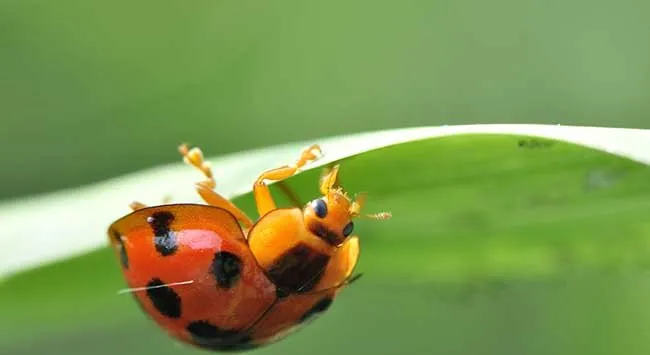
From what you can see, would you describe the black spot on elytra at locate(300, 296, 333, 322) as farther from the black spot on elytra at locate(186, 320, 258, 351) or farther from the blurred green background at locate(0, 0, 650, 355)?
the blurred green background at locate(0, 0, 650, 355)

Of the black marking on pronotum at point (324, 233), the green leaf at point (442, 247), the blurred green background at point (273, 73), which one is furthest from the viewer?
the blurred green background at point (273, 73)

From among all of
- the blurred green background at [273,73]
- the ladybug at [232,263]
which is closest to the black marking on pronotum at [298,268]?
the ladybug at [232,263]

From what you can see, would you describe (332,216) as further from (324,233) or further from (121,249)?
(121,249)

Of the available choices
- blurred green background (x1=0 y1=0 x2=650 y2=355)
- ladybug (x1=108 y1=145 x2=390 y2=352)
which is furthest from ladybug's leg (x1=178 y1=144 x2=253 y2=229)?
blurred green background (x1=0 y1=0 x2=650 y2=355)

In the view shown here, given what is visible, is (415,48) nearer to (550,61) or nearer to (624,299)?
(550,61)

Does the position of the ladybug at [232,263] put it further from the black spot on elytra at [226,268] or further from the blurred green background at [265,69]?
the blurred green background at [265,69]

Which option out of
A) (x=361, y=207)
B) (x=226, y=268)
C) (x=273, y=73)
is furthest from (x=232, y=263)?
(x=273, y=73)

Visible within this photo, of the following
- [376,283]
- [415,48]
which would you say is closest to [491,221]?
[376,283]
